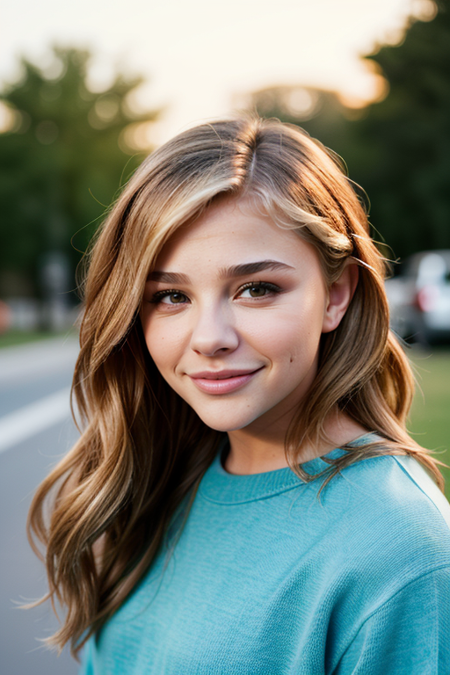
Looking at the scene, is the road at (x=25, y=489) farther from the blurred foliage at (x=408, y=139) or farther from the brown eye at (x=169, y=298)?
the blurred foliage at (x=408, y=139)

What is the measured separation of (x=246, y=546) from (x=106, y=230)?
0.82 meters

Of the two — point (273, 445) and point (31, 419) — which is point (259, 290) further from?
point (31, 419)

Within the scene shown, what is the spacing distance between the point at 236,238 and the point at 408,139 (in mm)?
36384

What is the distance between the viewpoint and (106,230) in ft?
5.68

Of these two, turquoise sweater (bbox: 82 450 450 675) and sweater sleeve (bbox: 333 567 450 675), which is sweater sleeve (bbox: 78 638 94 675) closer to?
turquoise sweater (bbox: 82 450 450 675)

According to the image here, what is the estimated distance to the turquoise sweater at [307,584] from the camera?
1244 millimetres

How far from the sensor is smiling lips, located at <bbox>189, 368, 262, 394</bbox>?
1.52 meters

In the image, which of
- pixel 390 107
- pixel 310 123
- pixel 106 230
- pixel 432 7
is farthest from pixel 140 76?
pixel 106 230

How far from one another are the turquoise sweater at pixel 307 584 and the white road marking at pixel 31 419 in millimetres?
6115

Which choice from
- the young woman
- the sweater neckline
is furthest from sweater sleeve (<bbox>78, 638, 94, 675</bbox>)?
the sweater neckline

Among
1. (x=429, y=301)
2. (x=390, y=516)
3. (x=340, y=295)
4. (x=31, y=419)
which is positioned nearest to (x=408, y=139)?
(x=429, y=301)

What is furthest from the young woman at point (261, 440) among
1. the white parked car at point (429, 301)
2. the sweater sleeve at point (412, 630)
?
the white parked car at point (429, 301)

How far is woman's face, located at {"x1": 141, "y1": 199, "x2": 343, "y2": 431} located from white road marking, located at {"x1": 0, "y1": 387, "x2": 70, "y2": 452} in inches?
247

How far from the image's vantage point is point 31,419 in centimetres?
905
